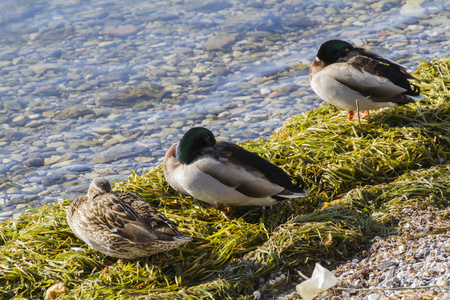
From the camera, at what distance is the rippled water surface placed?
6.67 metres

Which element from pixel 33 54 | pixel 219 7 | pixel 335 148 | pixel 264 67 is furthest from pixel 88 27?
pixel 335 148

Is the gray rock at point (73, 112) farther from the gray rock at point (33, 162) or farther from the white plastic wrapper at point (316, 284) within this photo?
the white plastic wrapper at point (316, 284)

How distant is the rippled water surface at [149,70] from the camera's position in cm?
667

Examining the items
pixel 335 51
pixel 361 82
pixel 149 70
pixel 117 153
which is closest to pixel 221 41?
pixel 149 70

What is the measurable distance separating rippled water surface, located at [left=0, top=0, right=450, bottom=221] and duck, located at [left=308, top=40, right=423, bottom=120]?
5.93ft

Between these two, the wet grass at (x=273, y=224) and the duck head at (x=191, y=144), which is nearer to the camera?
the wet grass at (x=273, y=224)

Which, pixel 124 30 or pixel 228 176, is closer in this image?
pixel 228 176

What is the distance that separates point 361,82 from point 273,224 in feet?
5.63

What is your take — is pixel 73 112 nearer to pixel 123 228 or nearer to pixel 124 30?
pixel 124 30

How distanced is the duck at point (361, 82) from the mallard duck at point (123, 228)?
2181mm

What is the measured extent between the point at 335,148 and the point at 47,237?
8.05ft

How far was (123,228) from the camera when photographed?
11.7 ft

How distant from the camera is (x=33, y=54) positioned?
31.2ft

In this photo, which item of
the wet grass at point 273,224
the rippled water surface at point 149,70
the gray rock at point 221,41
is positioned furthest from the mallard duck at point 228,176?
the gray rock at point 221,41
